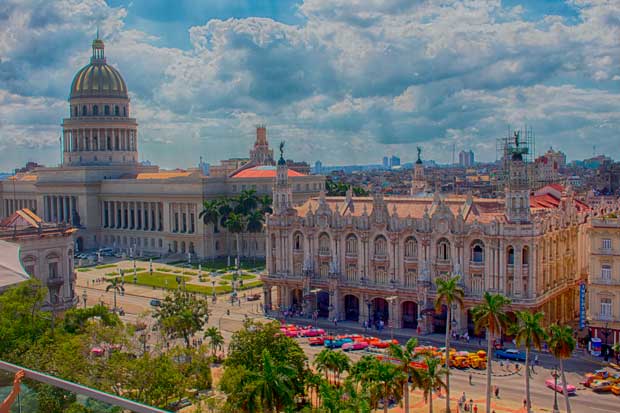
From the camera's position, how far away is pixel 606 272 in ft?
244

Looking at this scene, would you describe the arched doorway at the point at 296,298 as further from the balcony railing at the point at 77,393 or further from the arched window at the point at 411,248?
the balcony railing at the point at 77,393

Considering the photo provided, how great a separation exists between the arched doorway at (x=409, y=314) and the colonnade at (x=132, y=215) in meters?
85.2

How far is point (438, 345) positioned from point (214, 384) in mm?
26523

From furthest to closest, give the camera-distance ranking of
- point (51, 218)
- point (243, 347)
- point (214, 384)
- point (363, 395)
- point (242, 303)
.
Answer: point (51, 218), point (242, 303), point (214, 384), point (243, 347), point (363, 395)

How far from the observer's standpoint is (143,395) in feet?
158

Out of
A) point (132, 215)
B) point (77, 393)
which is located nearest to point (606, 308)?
point (77, 393)

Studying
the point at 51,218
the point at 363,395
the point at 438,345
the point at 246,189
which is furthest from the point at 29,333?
the point at 51,218

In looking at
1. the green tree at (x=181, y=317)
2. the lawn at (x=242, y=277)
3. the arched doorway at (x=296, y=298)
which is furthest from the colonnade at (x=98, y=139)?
the green tree at (x=181, y=317)

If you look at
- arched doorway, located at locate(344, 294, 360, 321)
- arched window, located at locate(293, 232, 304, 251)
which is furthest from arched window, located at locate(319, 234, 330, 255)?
arched doorway, located at locate(344, 294, 360, 321)

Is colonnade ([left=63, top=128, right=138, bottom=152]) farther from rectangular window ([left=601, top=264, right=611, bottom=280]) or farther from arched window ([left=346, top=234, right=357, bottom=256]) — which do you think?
rectangular window ([left=601, top=264, right=611, bottom=280])

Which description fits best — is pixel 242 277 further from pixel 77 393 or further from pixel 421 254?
pixel 77 393

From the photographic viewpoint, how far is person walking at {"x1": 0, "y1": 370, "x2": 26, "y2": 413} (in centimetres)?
1430

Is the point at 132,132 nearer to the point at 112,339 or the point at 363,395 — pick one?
the point at 112,339

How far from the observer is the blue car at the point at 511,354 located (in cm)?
7244
